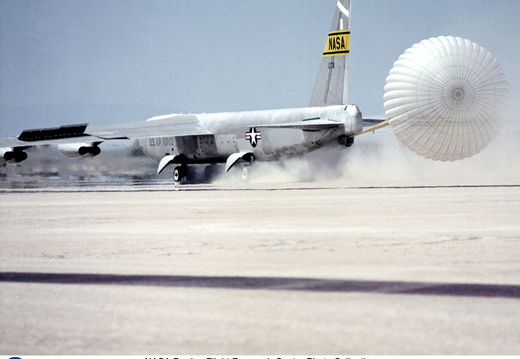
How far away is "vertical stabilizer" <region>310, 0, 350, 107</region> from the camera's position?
48.8m

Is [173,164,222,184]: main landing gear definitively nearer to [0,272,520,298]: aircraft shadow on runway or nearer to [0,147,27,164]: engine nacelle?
[0,147,27,164]: engine nacelle

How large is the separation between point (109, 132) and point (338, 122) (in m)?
13.4

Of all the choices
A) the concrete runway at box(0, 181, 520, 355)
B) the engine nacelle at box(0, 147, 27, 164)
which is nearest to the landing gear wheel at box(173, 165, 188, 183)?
the engine nacelle at box(0, 147, 27, 164)

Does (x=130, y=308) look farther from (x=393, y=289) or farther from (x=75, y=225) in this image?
(x=75, y=225)

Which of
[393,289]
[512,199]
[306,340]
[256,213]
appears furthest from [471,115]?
[306,340]

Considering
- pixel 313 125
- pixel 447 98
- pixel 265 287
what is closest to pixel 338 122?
pixel 313 125

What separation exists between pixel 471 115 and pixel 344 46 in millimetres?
16384

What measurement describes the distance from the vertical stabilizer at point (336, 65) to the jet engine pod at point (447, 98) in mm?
11933

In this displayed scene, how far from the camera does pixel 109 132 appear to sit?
46.1m

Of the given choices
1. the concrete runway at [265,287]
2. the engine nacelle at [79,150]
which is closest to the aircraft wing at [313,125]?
the engine nacelle at [79,150]

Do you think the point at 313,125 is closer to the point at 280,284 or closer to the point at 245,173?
the point at 245,173

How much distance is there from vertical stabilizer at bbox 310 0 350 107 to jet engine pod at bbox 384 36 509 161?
11.9 metres

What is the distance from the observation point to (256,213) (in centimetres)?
2169

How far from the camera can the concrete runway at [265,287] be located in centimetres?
627
